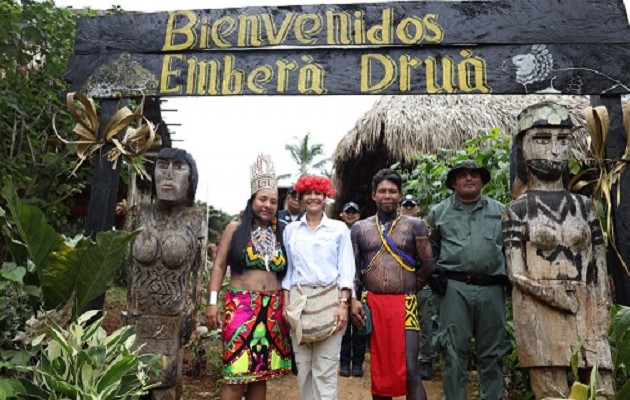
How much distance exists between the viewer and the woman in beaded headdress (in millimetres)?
3273

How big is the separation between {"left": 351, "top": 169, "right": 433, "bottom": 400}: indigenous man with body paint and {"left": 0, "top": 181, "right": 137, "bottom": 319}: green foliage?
5.27 feet

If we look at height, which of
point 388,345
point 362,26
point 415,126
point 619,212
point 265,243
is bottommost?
point 388,345

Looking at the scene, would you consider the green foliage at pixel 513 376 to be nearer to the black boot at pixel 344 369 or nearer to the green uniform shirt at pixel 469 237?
the green uniform shirt at pixel 469 237

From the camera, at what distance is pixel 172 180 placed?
374 centimetres

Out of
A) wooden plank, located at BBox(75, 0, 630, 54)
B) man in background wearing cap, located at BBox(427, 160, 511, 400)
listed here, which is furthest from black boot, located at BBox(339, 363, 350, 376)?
wooden plank, located at BBox(75, 0, 630, 54)

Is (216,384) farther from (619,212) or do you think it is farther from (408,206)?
(619,212)

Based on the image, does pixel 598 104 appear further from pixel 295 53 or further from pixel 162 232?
pixel 162 232

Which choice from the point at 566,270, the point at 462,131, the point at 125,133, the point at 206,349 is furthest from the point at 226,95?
the point at 462,131

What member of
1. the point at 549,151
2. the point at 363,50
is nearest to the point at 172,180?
the point at 363,50

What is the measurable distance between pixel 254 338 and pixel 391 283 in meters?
1.00

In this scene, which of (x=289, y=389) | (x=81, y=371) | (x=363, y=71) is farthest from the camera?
(x=289, y=389)

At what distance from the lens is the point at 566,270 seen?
3082 mm

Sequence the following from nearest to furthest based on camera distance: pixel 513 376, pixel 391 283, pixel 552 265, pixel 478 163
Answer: pixel 552 265 → pixel 391 283 → pixel 513 376 → pixel 478 163

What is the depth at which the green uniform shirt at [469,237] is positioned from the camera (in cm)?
359
